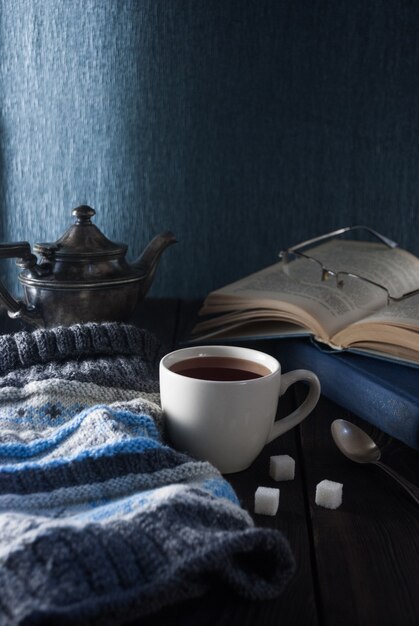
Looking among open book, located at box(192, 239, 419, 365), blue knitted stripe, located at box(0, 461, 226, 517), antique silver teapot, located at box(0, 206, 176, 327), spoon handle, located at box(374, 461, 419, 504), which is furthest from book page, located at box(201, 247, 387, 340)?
blue knitted stripe, located at box(0, 461, 226, 517)

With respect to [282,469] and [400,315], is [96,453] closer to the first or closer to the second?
[282,469]

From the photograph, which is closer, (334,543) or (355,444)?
(334,543)

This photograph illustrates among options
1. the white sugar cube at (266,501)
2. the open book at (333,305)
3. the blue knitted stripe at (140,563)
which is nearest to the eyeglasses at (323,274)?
the open book at (333,305)

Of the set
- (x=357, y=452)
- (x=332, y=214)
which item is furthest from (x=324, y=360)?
(x=332, y=214)

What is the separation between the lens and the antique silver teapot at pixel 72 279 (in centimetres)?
104

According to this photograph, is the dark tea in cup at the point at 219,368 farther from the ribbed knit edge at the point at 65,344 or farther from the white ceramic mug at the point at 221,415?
the ribbed knit edge at the point at 65,344

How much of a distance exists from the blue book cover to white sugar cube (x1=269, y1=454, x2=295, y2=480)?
14 centimetres

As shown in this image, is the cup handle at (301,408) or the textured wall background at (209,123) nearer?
the cup handle at (301,408)

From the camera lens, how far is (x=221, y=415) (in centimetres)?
73

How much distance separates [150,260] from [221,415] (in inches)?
18.4

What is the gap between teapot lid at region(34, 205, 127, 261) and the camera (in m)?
1.04

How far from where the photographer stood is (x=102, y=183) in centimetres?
148

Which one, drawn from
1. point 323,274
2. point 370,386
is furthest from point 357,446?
point 323,274

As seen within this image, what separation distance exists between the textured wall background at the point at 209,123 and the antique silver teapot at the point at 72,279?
0.43 metres
